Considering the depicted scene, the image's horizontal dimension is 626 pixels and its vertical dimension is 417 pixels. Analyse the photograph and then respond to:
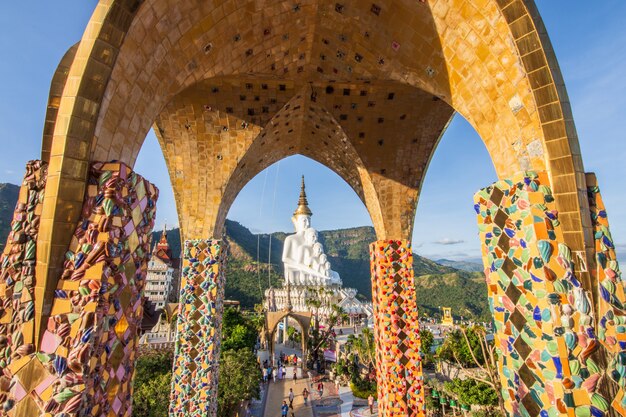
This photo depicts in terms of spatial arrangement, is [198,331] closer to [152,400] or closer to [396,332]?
[396,332]

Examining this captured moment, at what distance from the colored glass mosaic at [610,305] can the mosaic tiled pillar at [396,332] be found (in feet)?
12.1

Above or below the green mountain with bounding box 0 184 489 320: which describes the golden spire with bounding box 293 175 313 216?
above

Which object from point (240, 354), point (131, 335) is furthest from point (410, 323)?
point (240, 354)

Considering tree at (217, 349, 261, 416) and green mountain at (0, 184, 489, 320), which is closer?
tree at (217, 349, 261, 416)

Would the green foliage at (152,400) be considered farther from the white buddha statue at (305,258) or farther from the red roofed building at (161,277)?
the red roofed building at (161,277)

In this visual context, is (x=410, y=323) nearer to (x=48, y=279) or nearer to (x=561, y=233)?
(x=561, y=233)

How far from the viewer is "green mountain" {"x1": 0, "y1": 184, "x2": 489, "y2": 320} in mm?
53006

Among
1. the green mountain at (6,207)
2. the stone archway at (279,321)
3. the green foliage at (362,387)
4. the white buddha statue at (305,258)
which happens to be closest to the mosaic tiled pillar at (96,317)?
the green foliage at (362,387)

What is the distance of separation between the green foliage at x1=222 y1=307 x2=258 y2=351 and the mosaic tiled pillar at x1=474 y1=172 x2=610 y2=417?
16661 mm

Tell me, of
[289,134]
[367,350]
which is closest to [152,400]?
[289,134]

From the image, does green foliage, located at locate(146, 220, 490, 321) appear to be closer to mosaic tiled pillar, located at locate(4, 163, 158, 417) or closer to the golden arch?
the golden arch

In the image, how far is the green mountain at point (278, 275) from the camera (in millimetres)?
53006

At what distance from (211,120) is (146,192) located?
10.6 feet

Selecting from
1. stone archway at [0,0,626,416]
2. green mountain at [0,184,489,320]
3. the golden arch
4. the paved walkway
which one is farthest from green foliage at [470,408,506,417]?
green mountain at [0,184,489,320]
